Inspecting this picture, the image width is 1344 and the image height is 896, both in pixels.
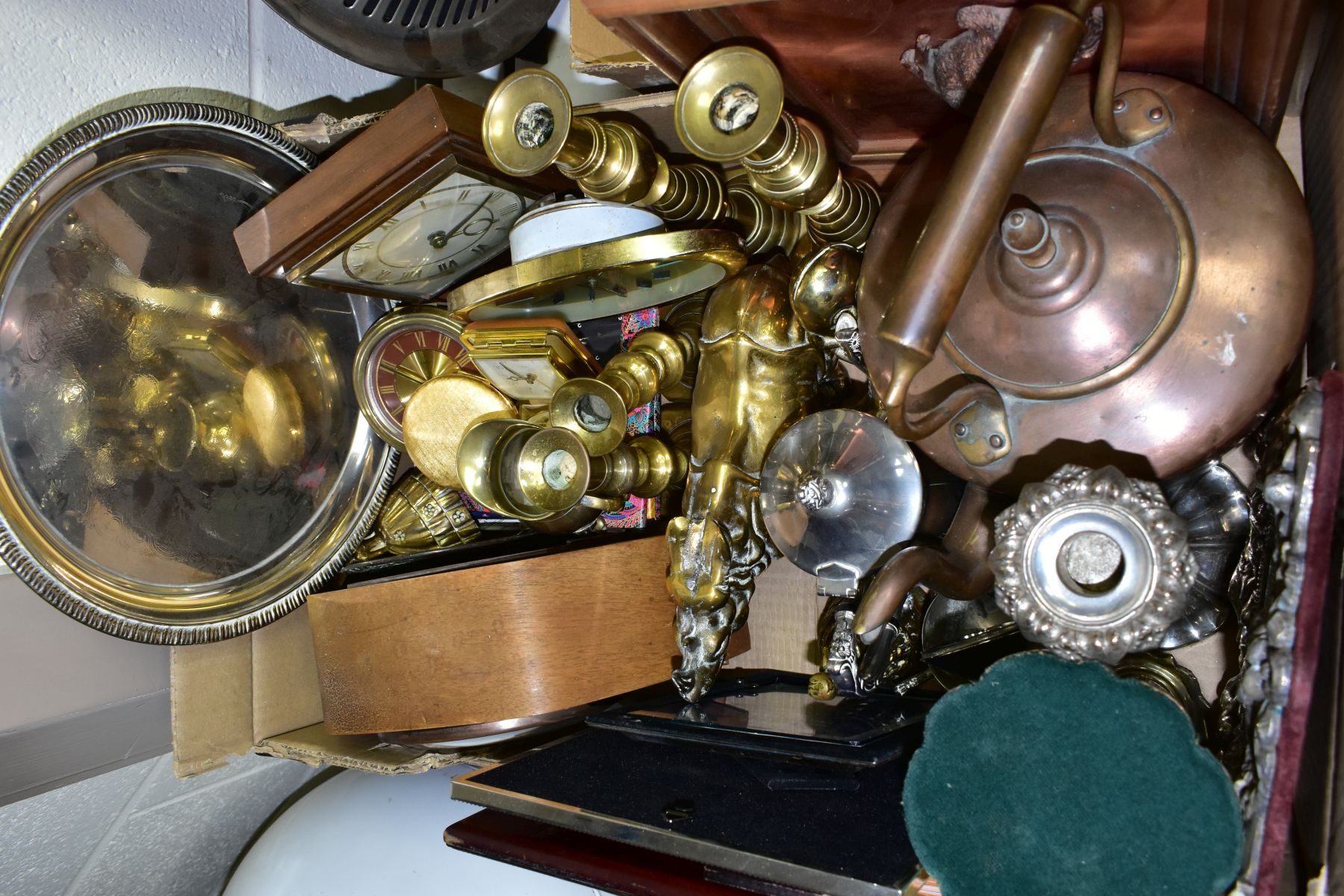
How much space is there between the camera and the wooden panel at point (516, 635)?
2.72 ft

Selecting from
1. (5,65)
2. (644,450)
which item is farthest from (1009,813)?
(5,65)

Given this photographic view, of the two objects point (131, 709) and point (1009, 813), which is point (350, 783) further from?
point (1009, 813)

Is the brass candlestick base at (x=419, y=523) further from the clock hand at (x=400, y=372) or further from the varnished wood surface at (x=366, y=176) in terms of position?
Result: the varnished wood surface at (x=366, y=176)

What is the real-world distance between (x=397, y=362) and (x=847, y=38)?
64 cm

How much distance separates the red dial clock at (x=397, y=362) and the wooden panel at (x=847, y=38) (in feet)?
1.58

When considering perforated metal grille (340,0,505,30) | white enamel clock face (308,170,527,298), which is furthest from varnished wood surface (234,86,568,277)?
perforated metal grille (340,0,505,30)

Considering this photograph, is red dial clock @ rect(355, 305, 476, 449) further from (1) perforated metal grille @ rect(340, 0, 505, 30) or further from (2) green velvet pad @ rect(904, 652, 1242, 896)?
(2) green velvet pad @ rect(904, 652, 1242, 896)

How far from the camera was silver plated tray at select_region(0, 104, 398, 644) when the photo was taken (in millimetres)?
833

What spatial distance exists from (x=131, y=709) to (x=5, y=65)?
68 centimetres

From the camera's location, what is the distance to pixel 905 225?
585 millimetres

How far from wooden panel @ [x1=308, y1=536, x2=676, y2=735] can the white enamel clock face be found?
1.04 ft

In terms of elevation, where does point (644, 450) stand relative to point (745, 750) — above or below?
above

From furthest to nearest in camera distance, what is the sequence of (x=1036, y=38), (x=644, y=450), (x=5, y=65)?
(x=5, y=65)
(x=644, y=450)
(x=1036, y=38)

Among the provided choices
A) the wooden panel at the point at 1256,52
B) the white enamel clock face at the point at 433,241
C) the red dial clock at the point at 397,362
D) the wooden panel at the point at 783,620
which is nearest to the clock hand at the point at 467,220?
the white enamel clock face at the point at 433,241
